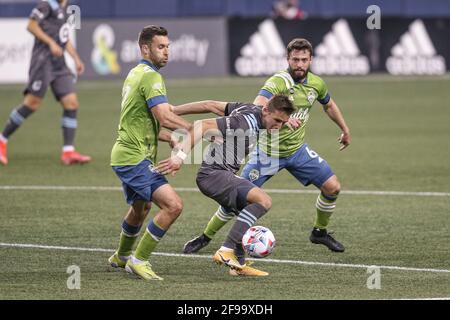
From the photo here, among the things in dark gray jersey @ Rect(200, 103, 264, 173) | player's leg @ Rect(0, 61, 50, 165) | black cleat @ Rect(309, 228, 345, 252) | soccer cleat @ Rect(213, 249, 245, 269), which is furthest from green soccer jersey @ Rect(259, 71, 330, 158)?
player's leg @ Rect(0, 61, 50, 165)

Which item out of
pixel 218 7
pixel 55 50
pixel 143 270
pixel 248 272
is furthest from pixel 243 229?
pixel 218 7

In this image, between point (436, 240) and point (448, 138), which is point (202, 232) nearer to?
point (436, 240)

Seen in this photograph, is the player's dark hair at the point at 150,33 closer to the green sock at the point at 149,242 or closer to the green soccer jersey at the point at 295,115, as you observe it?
the green sock at the point at 149,242

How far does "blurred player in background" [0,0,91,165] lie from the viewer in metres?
16.6

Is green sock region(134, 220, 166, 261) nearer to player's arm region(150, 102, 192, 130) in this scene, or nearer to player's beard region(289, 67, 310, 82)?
player's arm region(150, 102, 192, 130)

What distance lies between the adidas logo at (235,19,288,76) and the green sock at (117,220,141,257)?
2151 cm

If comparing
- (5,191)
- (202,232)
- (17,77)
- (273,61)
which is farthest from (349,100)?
(202,232)

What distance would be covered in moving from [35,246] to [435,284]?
152 inches

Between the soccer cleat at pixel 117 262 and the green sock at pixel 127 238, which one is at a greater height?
the green sock at pixel 127 238

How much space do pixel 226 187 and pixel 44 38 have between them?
7.72 metres

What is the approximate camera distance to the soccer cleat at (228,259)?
9164 millimetres

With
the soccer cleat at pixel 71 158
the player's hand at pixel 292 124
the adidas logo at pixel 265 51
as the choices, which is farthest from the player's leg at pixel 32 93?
the adidas logo at pixel 265 51

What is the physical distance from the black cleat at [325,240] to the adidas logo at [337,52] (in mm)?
20587

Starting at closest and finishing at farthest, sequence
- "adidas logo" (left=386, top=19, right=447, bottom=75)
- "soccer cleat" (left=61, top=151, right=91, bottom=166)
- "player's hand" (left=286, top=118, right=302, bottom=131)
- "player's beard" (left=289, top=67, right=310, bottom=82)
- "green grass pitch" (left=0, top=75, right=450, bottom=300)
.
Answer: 1. "green grass pitch" (left=0, top=75, right=450, bottom=300)
2. "player's hand" (left=286, top=118, right=302, bottom=131)
3. "player's beard" (left=289, top=67, right=310, bottom=82)
4. "soccer cleat" (left=61, top=151, right=91, bottom=166)
5. "adidas logo" (left=386, top=19, right=447, bottom=75)
